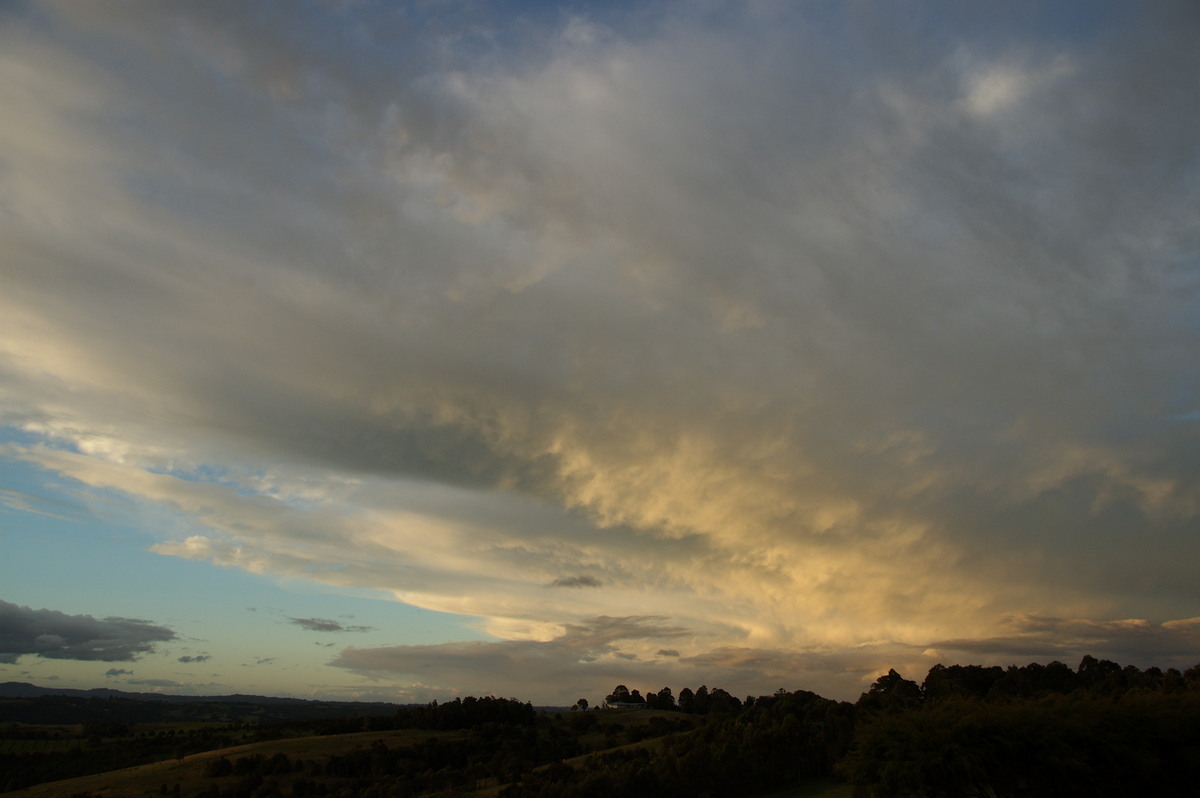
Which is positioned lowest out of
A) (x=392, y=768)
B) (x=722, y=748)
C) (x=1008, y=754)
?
(x=392, y=768)

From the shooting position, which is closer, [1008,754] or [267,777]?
[1008,754]

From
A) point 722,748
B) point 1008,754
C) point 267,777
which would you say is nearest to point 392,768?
point 267,777

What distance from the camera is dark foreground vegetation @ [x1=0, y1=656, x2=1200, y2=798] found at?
54.5 meters

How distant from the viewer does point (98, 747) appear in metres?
158

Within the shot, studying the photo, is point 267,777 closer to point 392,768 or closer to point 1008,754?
point 392,768

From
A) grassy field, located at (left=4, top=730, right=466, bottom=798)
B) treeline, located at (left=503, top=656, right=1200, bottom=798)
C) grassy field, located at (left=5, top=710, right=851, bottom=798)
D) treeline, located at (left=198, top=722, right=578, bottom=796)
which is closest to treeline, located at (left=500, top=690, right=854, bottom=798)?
treeline, located at (left=503, top=656, right=1200, bottom=798)

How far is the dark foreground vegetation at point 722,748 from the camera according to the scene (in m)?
54.5

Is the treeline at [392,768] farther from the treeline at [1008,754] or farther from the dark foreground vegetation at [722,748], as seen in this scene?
the treeline at [1008,754]

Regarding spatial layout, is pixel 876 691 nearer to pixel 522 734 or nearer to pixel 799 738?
pixel 799 738

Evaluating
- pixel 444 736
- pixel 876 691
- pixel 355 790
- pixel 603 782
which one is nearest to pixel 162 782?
pixel 355 790

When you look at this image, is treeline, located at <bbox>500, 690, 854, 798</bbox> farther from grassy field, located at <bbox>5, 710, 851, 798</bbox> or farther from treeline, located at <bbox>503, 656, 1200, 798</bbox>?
grassy field, located at <bbox>5, 710, 851, 798</bbox>

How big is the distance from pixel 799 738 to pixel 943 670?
2552 inches

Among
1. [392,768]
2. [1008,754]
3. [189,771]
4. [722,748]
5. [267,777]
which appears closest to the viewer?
[1008,754]

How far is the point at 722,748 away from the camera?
292ft
